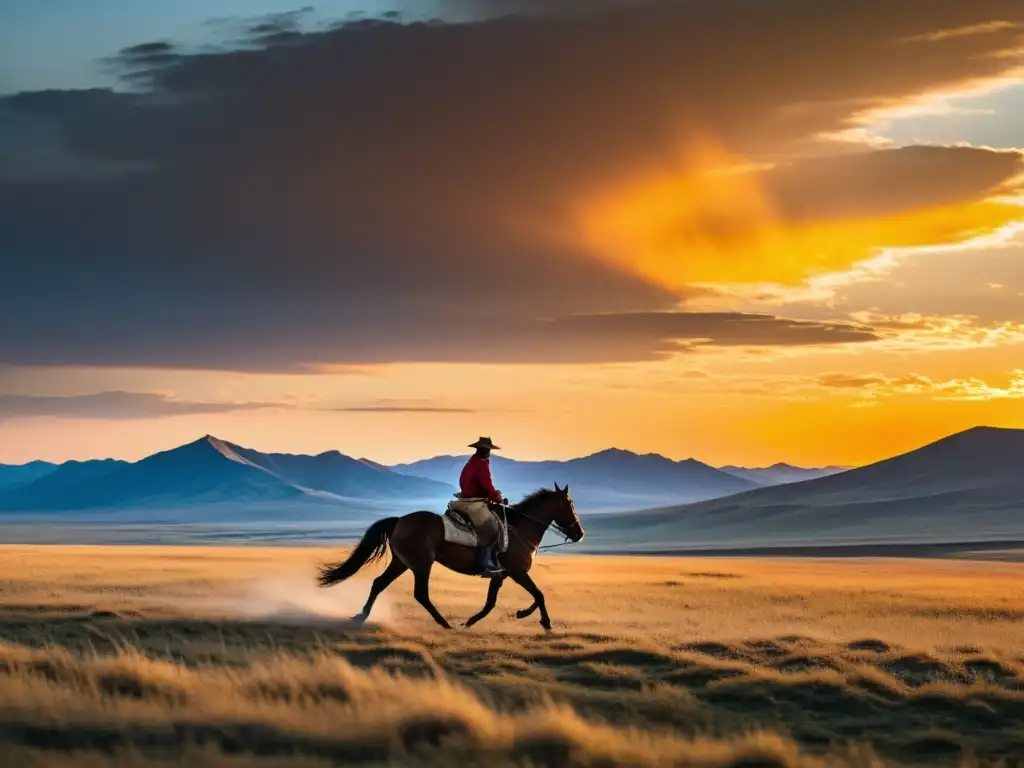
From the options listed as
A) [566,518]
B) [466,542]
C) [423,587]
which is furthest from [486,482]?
[423,587]

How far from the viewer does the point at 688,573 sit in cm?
5941

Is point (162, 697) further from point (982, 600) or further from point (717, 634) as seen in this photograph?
point (982, 600)

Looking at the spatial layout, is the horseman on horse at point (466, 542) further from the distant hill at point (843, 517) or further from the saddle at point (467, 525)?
the distant hill at point (843, 517)

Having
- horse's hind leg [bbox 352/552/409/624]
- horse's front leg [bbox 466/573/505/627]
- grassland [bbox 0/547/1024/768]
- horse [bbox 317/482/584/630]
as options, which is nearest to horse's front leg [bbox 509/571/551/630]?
horse [bbox 317/482/584/630]

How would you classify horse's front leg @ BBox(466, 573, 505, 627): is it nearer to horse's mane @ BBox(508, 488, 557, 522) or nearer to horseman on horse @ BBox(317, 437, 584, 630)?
horseman on horse @ BBox(317, 437, 584, 630)

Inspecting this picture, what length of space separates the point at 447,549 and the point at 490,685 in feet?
23.3

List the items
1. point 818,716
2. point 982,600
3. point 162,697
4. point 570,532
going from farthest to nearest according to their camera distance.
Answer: point 982,600, point 570,532, point 818,716, point 162,697

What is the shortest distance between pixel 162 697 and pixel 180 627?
904 centimetres

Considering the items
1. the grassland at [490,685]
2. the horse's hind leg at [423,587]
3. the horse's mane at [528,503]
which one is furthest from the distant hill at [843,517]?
the horse's hind leg at [423,587]

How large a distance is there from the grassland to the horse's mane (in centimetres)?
231

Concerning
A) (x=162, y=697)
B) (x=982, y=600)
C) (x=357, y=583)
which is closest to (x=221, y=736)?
(x=162, y=697)

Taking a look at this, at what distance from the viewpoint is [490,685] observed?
1917cm

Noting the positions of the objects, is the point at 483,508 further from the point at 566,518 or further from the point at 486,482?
the point at 566,518

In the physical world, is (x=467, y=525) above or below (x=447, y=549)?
above
